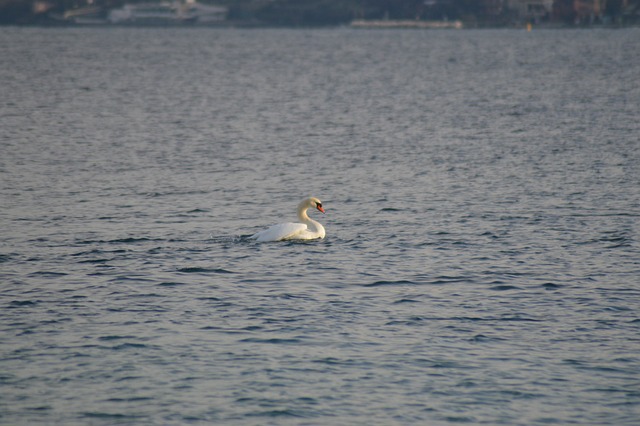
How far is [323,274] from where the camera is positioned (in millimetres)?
23406

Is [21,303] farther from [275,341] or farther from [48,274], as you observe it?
[275,341]

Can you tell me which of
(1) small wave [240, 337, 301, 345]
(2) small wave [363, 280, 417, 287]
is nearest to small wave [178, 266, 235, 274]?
(2) small wave [363, 280, 417, 287]

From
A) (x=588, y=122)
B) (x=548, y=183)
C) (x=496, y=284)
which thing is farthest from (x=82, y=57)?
(x=496, y=284)

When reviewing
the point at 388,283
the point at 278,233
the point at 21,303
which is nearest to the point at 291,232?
the point at 278,233

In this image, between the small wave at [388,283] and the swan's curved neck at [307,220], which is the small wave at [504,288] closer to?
the small wave at [388,283]

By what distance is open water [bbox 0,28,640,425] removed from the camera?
16391 mm

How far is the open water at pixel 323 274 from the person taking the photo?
16.4 meters

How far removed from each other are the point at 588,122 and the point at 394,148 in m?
14.5

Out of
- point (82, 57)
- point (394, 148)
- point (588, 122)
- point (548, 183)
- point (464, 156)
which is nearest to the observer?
point (548, 183)

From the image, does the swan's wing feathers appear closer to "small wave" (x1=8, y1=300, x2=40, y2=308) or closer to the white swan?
the white swan

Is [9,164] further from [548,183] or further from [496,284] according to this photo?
[496,284]

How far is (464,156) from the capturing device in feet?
141

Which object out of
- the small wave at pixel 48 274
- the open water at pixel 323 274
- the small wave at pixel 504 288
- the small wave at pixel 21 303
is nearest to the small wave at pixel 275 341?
the open water at pixel 323 274

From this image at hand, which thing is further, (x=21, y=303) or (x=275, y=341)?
(x=21, y=303)
